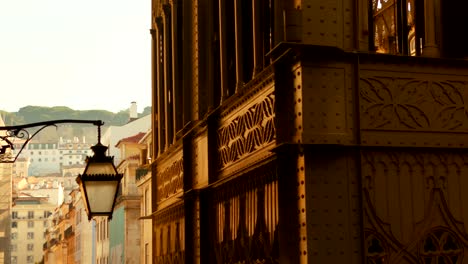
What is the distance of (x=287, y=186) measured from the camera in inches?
389

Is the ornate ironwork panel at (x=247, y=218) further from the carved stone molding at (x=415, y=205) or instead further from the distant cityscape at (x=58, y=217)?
the distant cityscape at (x=58, y=217)

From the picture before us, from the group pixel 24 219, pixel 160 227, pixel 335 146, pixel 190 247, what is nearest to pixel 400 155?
pixel 335 146

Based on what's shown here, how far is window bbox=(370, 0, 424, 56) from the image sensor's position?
11242mm

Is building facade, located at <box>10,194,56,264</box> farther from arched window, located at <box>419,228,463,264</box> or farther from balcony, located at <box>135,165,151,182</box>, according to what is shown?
arched window, located at <box>419,228,463,264</box>

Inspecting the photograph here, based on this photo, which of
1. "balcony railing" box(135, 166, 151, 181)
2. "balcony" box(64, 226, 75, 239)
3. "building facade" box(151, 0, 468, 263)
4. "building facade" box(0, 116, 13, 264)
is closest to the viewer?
"building facade" box(151, 0, 468, 263)

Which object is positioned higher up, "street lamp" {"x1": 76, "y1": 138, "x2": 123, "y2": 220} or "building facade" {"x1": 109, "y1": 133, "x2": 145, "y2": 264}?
"building facade" {"x1": 109, "y1": 133, "x2": 145, "y2": 264}

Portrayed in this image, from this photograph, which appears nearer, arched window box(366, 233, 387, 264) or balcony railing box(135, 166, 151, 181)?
arched window box(366, 233, 387, 264)

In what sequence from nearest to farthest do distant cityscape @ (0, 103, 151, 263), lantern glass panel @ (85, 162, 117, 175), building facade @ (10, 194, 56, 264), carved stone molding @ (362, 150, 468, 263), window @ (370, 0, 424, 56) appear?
1. carved stone molding @ (362, 150, 468, 263)
2. window @ (370, 0, 424, 56)
3. lantern glass panel @ (85, 162, 117, 175)
4. distant cityscape @ (0, 103, 151, 263)
5. building facade @ (10, 194, 56, 264)

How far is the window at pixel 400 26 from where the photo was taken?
36.9 ft

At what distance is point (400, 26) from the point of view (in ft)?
38.1

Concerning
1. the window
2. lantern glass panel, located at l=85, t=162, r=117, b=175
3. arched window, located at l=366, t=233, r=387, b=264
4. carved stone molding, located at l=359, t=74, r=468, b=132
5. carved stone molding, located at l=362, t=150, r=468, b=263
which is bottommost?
arched window, located at l=366, t=233, r=387, b=264

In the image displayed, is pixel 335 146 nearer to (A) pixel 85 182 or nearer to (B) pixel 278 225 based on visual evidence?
(B) pixel 278 225

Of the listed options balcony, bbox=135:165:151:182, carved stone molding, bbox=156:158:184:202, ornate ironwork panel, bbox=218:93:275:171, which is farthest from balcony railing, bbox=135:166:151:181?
ornate ironwork panel, bbox=218:93:275:171

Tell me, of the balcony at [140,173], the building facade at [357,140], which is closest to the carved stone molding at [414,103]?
the building facade at [357,140]
